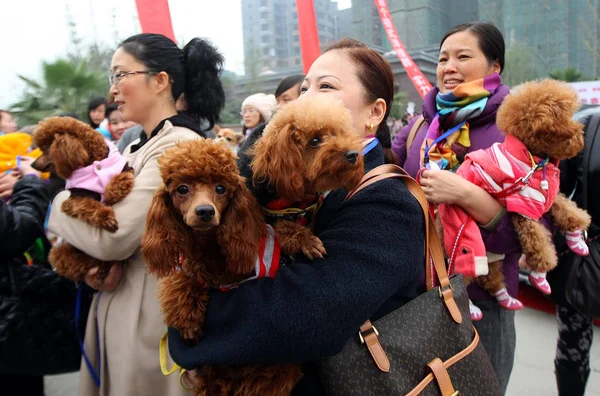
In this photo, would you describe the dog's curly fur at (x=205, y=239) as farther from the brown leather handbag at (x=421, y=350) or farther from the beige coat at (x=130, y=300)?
the beige coat at (x=130, y=300)

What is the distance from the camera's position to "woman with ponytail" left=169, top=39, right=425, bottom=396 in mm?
1059

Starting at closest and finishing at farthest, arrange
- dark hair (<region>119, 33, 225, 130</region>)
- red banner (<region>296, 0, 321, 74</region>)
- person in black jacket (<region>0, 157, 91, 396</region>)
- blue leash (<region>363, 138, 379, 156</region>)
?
blue leash (<region>363, 138, 379, 156</region>) < person in black jacket (<region>0, 157, 91, 396</region>) < dark hair (<region>119, 33, 225, 130</region>) < red banner (<region>296, 0, 321, 74</region>)

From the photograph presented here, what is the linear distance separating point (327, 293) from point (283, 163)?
330 millimetres

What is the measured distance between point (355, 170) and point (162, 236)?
514mm

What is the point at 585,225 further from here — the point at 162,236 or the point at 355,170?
the point at 162,236

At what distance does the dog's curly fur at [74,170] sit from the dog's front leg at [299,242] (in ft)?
2.69

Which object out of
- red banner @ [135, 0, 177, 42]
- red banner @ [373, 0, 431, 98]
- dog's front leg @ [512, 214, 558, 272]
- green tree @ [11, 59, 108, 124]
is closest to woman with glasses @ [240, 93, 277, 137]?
red banner @ [135, 0, 177, 42]

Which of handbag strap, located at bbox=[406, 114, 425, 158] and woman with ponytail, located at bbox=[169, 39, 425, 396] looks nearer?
woman with ponytail, located at bbox=[169, 39, 425, 396]

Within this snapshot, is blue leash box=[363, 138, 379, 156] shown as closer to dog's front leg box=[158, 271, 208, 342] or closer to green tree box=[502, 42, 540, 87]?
dog's front leg box=[158, 271, 208, 342]

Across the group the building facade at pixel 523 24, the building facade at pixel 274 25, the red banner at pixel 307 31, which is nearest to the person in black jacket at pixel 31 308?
the red banner at pixel 307 31

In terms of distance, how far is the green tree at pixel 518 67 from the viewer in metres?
23.9

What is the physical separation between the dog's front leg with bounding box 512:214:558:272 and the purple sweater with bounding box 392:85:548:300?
3 cm

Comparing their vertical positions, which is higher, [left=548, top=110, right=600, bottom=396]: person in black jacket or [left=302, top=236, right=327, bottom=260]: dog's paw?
[left=302, top=236, right=327, bottom=260]: dog's paw

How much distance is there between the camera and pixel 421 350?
1.20 m
